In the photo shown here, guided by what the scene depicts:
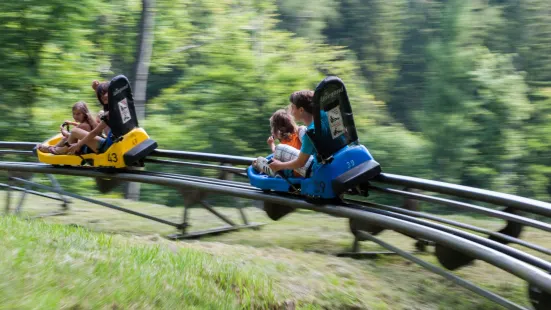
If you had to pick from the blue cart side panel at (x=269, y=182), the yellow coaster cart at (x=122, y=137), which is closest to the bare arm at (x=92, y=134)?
the yellow coaster cart at (x=122, y=137)

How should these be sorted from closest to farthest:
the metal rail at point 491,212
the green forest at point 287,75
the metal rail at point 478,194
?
the metal rail at point 478,194 → the metal rail at point 491,212 → the green forest at point 287,75

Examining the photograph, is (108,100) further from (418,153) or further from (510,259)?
(418,153)

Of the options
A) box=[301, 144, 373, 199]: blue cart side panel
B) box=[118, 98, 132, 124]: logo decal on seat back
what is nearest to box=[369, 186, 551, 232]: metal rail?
box=[301, 144, 373, 199]: blue cart side panel

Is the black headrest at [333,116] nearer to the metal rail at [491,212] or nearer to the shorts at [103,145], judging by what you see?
the metal rail at [491,212]

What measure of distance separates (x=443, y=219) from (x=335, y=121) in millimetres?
1172

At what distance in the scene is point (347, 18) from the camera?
48.4 metres

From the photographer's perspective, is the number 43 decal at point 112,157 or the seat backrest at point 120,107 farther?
the number 43 decal at point 112,157

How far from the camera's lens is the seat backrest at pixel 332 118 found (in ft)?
16.8

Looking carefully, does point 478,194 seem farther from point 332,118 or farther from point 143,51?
point 143,51

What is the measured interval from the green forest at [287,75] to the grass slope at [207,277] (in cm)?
1552

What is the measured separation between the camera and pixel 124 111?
7.07 metres

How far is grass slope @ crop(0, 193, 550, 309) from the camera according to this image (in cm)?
327

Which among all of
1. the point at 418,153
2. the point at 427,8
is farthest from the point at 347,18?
the point at 418,153

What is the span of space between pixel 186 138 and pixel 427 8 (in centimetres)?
2644
